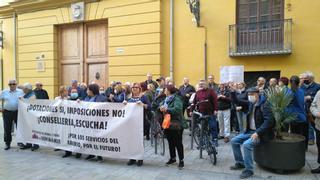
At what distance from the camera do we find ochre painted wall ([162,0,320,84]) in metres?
10.2

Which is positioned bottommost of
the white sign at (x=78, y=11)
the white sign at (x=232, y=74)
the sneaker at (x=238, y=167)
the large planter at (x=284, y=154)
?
the sneaker at (x=238, y=167)

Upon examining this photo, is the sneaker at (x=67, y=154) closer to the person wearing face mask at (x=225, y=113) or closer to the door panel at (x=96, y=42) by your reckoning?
the person wearing face mask at (x=225, y=113)

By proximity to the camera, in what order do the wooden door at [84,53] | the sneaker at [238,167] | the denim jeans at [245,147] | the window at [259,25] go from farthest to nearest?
the wooden door at [84,53] → the window at [259,25] → the sneaker at [238,167] → the denim jeans at [245,147]

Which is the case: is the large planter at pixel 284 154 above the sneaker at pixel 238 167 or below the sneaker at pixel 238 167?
above

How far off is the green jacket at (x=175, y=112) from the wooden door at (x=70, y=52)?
927 centimetres

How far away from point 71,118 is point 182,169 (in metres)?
2.82

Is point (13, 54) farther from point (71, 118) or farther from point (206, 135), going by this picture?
point (206, 135)

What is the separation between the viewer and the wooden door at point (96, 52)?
565 inches

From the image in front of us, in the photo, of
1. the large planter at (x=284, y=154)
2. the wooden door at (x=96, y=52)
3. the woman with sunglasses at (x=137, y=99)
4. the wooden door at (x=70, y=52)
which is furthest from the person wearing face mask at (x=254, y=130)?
the wooden door at (x=70, y=52)

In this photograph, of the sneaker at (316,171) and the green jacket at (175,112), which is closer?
the sneaker at (316,171)

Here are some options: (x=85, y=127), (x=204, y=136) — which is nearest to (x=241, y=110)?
(x=204, y=136)

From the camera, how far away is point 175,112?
21.3 feet

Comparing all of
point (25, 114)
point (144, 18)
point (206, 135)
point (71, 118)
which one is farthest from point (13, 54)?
point (206, 135)

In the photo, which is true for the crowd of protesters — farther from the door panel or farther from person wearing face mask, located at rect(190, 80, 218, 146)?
the door panel
